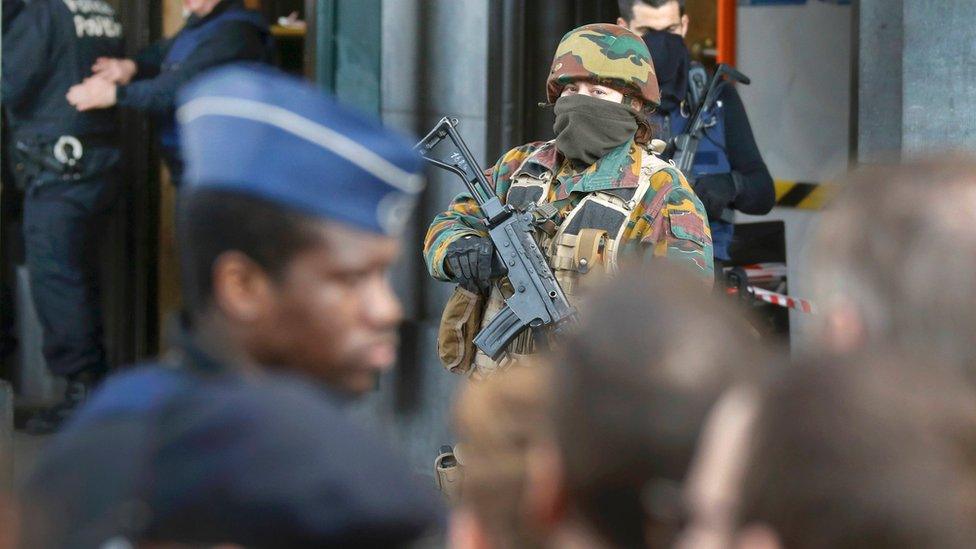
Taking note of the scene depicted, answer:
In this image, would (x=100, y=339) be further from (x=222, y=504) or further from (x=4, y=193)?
(x=222, y=504)

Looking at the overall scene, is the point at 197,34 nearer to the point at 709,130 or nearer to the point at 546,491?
the point at 709,130

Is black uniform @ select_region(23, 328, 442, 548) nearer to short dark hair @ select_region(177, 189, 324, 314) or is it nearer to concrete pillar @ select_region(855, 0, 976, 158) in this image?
short dark hair @ select_region(177, 189, 324, 314)

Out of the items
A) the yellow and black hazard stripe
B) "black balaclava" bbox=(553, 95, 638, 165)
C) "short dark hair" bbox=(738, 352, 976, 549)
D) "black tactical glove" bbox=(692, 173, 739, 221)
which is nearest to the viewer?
"short dark hair" bbox=(738, 352, 976, 549)

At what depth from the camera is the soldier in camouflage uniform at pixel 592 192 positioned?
4.41 m

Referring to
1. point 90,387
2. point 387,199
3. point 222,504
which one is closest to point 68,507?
point 222,504

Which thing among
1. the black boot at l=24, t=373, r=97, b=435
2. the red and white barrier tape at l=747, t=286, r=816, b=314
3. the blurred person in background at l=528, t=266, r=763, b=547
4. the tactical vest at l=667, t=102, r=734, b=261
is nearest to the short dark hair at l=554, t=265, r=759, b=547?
the blurred person in background at l=528, t=266, r=763, b=547

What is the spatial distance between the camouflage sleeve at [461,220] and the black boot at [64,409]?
2.90 m

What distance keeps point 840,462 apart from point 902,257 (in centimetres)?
74

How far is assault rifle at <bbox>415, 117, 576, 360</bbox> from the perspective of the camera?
4535 mm

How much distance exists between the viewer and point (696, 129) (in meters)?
5.92

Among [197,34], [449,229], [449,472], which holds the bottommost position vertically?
[449,472]

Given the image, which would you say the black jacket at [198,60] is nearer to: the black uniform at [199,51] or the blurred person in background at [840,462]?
the black uniform at [199,51]

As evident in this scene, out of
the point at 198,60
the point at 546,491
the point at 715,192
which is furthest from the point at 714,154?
the point at 546,491

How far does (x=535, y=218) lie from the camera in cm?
455
